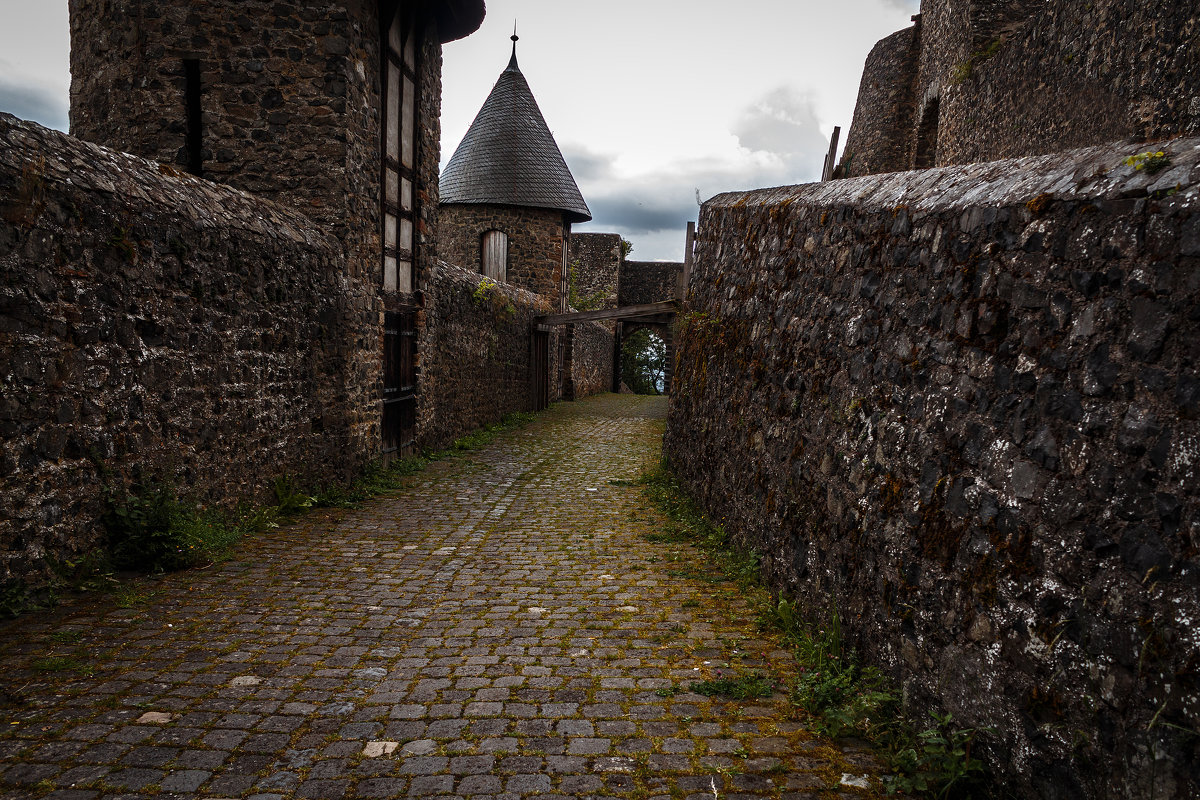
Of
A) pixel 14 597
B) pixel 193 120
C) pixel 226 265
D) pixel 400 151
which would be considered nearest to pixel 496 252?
pixel 400 151

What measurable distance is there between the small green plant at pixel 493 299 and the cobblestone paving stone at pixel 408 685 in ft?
27.8

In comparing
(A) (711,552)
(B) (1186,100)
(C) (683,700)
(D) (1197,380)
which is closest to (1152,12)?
(B) (1186,100)

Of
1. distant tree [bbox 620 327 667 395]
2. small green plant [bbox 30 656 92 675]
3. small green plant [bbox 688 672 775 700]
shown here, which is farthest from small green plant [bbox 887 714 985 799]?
distant tree [bbox 620 327 667 395]

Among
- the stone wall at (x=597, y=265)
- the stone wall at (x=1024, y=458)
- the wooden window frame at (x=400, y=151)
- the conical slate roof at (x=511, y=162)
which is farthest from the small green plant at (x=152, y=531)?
the stone wall at (x=597, y=265)

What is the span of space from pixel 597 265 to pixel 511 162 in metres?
10.5

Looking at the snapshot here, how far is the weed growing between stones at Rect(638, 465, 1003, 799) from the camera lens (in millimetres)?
2510

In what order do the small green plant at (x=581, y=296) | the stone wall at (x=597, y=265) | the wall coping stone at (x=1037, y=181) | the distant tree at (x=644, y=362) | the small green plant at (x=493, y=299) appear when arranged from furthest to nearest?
Answer: the distant tree at (x=644, y=362) → the stone wall at (x=597, y=265) → the small green plant at (x=581, y=296) → the small green plant at (x=493, y=299) → the wall coping stone at (x=1037, y=181)

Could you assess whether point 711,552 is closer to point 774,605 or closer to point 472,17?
point 774,605

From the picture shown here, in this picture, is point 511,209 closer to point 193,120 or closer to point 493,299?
point 493,299

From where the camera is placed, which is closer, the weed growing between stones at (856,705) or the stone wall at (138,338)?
the weed growing between stones at (856,705)

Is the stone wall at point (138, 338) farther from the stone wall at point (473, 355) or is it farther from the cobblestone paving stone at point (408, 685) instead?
the stone wall at point (473, 355)

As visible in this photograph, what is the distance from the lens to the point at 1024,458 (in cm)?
243

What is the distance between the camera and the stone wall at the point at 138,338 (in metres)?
4.06

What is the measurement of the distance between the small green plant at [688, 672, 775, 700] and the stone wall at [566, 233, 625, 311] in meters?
28.7
